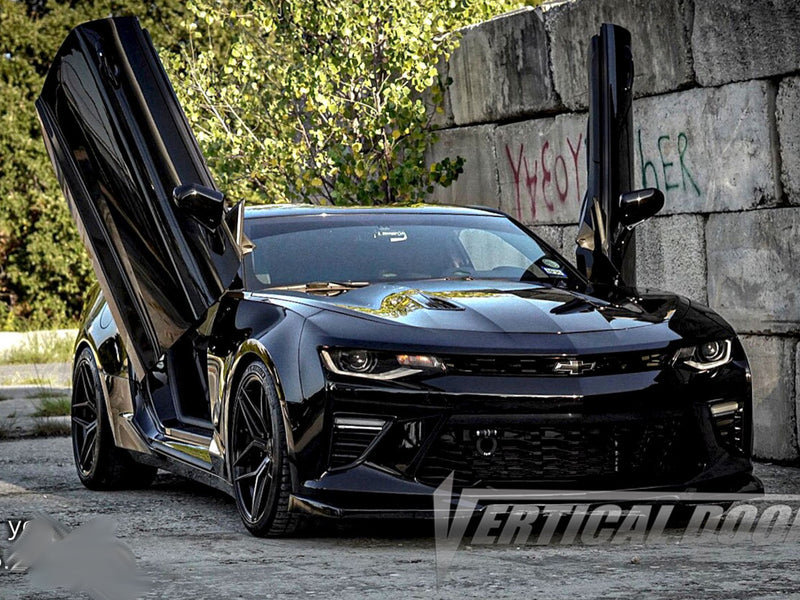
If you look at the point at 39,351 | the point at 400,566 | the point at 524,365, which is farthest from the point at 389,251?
the point at 39,351

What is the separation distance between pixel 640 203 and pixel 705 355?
1.23 m

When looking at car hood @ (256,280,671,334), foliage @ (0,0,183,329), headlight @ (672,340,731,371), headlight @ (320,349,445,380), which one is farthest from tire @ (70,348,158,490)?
foliage @ (0,0,183,329)

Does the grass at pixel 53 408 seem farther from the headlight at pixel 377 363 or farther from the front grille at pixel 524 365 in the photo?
the front grille at pixel 524 365

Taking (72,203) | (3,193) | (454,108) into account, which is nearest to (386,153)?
(454,108)

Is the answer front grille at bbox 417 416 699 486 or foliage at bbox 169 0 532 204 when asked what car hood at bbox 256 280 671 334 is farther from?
foliage at bbox 169 0 532 204

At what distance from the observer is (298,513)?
18.3ft

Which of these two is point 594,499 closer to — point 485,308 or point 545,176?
point 485,308

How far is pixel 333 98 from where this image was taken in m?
12.1

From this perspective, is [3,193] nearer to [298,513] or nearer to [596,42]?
[596,42]

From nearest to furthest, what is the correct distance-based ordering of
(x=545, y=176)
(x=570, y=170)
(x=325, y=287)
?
1. (x=325, y=287)
2. (x=570, y=170)
3. (x=545, y=176)

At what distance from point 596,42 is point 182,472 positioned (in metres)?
3.12

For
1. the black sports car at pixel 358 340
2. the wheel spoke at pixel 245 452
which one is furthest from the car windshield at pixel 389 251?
the wheel spoke at pixel 245 452

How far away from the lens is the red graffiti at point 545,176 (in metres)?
10.3

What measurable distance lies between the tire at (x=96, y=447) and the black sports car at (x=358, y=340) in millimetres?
16
